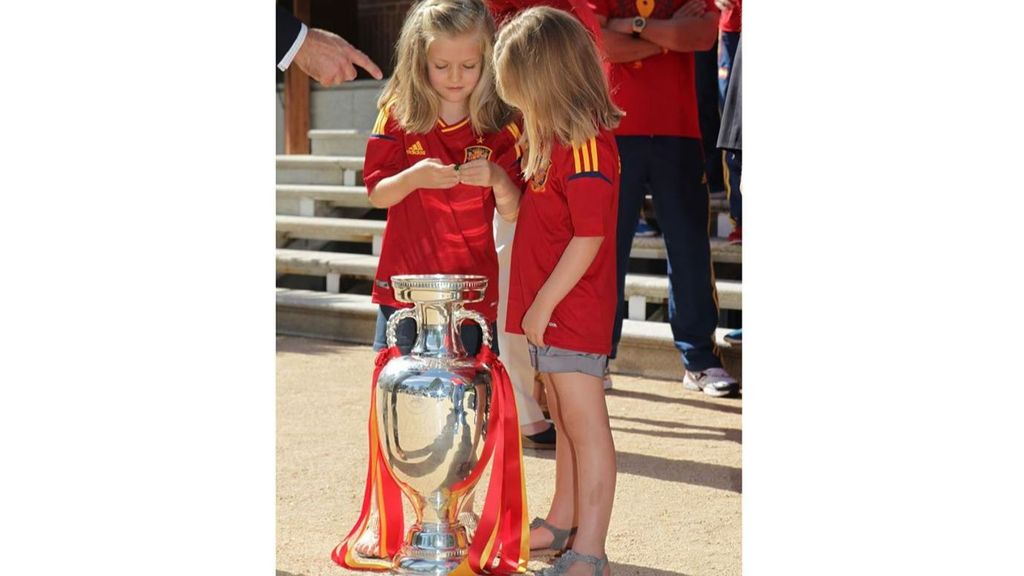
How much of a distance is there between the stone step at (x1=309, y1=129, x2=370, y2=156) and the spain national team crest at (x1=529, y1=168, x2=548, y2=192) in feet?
21.7

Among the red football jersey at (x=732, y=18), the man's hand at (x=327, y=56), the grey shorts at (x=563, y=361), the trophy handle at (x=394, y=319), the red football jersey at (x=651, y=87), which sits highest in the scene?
the red football jersey at (x=732, y=18)

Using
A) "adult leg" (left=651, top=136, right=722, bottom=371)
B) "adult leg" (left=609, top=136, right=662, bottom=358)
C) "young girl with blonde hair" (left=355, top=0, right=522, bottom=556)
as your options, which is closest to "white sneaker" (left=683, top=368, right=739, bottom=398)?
"adult leg" (left=651, top=136, right=722, bottom=371)

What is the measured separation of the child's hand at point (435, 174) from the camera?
9.75 ft

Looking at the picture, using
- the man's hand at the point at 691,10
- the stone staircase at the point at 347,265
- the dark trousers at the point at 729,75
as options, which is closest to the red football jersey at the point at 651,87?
the man's hand at the point at 691,10

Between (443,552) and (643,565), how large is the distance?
482 millimetres

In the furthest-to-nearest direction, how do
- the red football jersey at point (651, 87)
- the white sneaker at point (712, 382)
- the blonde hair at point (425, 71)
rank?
the white sneaker at point (712, 382), the red football jersey at point (651, 87), the blonde hair at point (425, 71)

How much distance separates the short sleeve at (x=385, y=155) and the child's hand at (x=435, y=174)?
210mm

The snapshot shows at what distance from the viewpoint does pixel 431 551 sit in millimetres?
2883

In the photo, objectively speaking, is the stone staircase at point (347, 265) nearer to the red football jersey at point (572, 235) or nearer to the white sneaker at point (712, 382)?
the white sneaker at point (712, 382)
